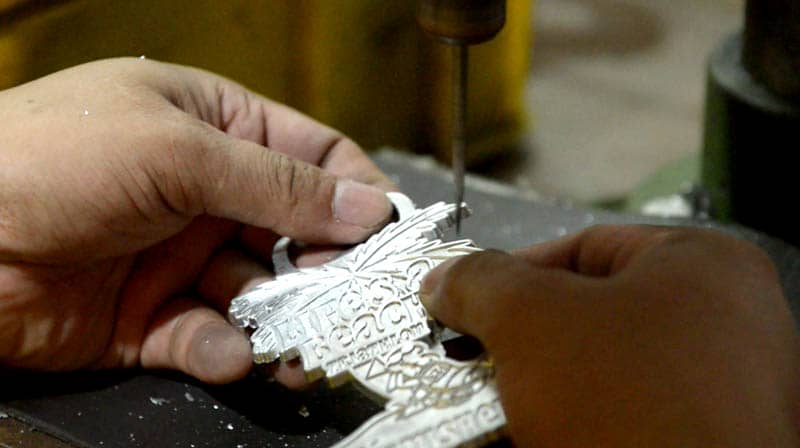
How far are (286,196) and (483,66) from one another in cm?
103

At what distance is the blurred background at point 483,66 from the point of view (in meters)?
1.21

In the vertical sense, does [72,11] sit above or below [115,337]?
above

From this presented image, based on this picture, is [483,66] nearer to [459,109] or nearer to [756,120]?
[756,120]

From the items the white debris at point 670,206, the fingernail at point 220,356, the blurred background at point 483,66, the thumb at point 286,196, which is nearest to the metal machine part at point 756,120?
the white debris at point 670,206

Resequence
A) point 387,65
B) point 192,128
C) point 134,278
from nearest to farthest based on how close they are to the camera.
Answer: point 192,128, point 134,278, point 387,65

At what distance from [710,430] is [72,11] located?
0.90 m

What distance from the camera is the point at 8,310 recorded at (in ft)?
2.84

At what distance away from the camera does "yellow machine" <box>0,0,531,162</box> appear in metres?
1.13

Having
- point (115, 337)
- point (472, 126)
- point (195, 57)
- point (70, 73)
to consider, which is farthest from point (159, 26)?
point (472, 126)

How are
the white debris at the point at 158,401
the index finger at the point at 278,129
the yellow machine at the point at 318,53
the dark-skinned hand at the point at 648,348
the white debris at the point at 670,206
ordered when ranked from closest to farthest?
the dark-skinned hand at the point at 648,348 < the white debris at the point at 158,401 < the index finger at the point at 278,129 < the yellow machine at the point at 318,53 < the white debris at the point at 670,206

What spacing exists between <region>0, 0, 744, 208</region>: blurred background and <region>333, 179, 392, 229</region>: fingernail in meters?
0.49

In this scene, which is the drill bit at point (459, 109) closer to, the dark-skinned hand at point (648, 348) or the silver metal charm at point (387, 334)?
the silver metal charm at point (387, 334)

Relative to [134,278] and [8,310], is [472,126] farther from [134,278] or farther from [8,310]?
[8,310]

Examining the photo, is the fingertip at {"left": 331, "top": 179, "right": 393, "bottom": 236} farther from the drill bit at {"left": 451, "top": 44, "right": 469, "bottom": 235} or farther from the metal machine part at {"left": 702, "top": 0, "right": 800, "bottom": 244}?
the metal machine part at {"left": 702, "top": 0, "right": 800, "bottom": 244}
